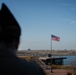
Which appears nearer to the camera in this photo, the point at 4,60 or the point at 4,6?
the point at 4,60

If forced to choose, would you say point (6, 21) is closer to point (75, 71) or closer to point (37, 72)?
point (37, 72)

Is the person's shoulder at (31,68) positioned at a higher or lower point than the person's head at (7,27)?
lower

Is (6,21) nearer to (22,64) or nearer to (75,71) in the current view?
(22,64)

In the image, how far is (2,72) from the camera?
1.72m

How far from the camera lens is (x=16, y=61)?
5.94 ft

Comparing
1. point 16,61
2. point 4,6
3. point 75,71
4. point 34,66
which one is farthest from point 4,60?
point 75,71

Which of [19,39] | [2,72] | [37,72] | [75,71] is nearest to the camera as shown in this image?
[2,72]

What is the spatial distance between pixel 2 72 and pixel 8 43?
0.80 ft

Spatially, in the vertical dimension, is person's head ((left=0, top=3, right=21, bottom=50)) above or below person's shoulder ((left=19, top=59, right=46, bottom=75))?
above

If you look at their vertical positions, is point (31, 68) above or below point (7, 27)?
below

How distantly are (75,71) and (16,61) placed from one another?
32.6 m

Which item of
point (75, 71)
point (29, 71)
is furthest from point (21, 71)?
point (75, 71)

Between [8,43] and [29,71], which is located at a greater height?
[8,43]

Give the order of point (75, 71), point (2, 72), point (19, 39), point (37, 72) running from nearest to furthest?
1. point (2, 72)
2. point (37, 72)
3. point (19, 39)
4. point (75, 71)
